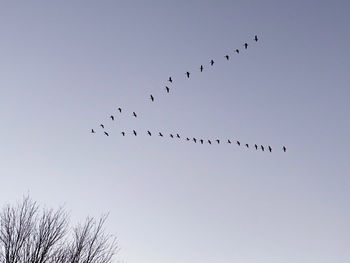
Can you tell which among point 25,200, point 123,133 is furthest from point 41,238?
point 123,133

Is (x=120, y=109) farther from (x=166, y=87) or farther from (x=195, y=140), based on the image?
(x=195, y=140)

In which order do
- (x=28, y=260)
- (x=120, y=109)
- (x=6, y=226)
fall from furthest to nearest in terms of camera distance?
(x=6, y=226) → (x=28, y=260) → (x=120, y=109)

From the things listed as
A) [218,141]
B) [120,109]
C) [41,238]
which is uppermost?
[218,141]

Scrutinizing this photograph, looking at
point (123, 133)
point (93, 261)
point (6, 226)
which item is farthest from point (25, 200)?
point (123, 133)

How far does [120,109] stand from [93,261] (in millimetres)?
8793

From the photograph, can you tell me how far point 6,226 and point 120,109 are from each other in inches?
360

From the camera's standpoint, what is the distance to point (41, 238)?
17453 mm

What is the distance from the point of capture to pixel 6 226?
17844 millimetres

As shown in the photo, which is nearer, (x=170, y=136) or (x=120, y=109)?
(x=120, y=109)

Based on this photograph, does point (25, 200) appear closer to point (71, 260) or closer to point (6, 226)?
point (6, 226)

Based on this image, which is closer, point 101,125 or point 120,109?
point 120,109

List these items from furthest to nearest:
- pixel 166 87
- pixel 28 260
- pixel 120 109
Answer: pixel 28 260 → pixel 166 87 → pixel 120 109

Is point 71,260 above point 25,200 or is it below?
below

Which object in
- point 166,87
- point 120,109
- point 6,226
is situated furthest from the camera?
point 6,226
